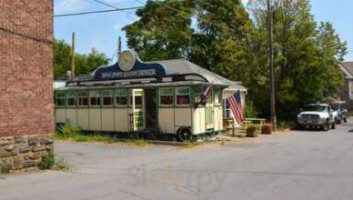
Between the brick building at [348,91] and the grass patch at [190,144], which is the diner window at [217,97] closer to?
the grass patch at [190,144]

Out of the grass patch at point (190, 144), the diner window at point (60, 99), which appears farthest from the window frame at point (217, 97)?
the diner window at point (60, 99)

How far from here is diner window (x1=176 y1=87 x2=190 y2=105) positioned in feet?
84.6

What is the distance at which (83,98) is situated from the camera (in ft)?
98.7

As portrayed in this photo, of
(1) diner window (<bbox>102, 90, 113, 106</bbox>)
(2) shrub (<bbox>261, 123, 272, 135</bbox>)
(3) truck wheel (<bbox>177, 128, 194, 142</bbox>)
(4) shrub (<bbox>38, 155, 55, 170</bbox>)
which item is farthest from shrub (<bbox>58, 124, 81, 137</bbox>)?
(4) shrub (<bbox>38, 155, 55, 170</bbox>)

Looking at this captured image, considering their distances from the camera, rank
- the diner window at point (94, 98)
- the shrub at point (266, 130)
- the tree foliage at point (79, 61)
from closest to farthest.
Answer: the diner window at point (94, 98), the shrub at point (266, 130), the tree foliage at point (79, 61)

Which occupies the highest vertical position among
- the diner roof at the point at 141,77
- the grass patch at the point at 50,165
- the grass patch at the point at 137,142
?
the diner roof at the point at 141,77

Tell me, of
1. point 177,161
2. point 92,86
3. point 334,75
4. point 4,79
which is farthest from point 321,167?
point 334,75

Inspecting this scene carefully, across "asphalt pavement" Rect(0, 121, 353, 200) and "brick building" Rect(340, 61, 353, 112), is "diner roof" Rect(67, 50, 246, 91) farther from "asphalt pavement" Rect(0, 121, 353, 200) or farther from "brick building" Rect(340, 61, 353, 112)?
"brick building" Rect(340, 61, 353, 112)

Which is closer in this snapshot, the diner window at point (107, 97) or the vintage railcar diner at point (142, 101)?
the vintage railcar diner at point (142, 101)

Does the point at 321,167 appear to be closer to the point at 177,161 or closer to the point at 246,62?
the point at 177,161

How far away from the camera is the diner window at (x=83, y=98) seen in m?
29.9

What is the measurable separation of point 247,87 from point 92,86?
15.2 metres

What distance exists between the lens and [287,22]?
42.0m

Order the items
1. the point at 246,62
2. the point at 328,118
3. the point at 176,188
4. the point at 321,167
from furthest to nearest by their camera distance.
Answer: the point at 246,62 → the point at 328,118 → the point at 321,167 → the point at 176,188
